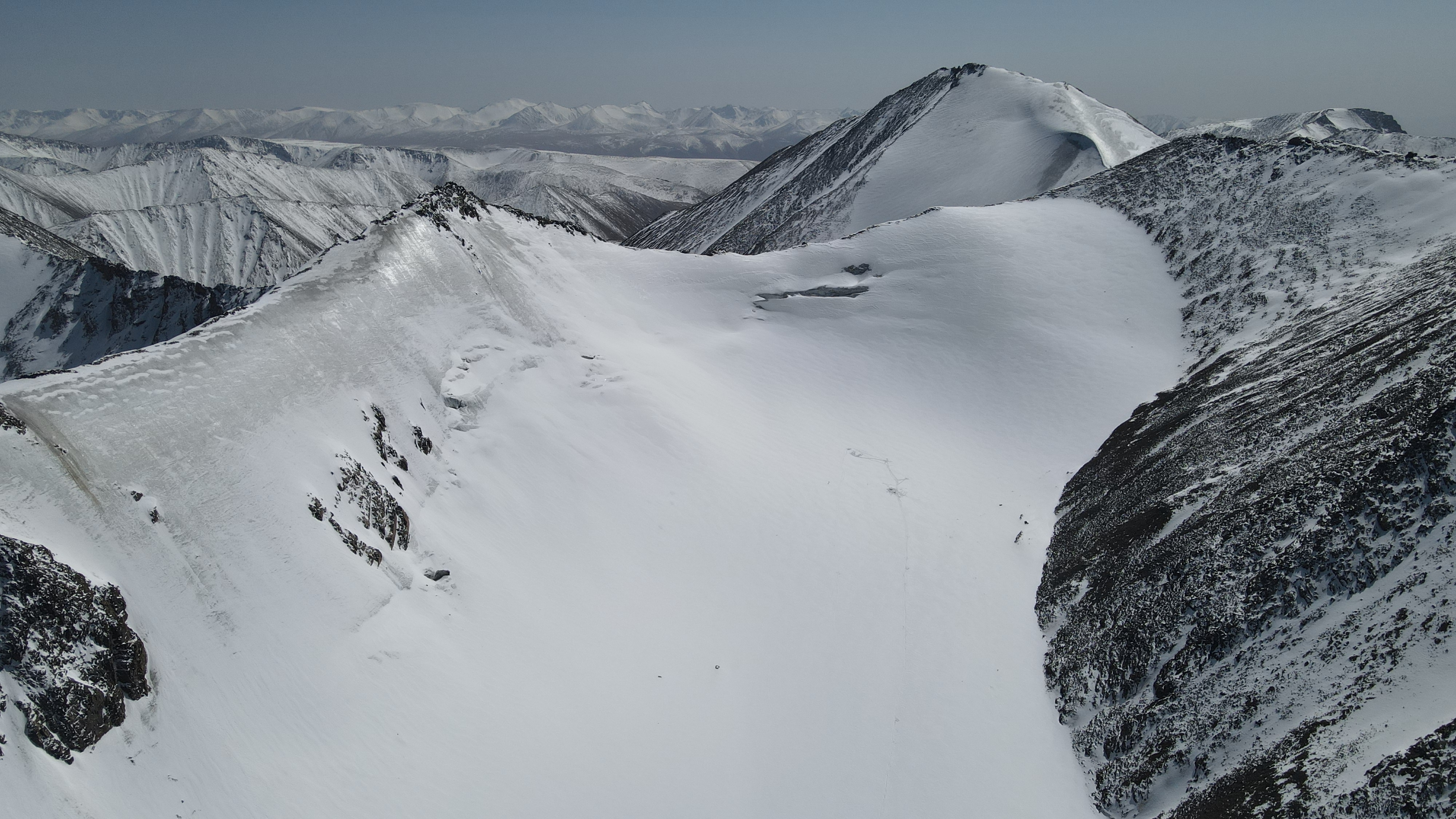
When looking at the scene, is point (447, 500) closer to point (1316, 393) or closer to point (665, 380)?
point (665, 380)

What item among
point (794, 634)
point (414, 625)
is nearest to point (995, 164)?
point (794, 634)

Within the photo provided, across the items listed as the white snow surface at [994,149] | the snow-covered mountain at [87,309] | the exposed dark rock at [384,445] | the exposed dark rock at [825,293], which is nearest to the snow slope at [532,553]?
the exposed dark rock at [384,445]

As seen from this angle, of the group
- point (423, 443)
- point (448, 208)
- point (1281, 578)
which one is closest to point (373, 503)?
point (423, 443)

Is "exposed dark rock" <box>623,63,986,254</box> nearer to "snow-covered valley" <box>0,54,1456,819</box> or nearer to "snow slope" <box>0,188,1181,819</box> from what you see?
"snow-covered valley" <box>0,54,1456,819</box>

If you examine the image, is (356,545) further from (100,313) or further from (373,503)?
(100,313)

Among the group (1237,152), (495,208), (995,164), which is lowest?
(1237,152)

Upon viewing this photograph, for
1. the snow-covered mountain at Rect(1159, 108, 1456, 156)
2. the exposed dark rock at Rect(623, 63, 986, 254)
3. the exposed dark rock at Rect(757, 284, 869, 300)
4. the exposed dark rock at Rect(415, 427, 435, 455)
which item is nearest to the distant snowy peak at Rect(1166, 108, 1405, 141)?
the snow-covered mountain at Rect(1159, 108, 1456, 156)
